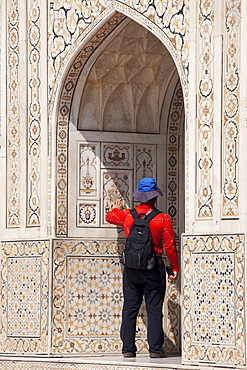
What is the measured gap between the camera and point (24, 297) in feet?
33.5

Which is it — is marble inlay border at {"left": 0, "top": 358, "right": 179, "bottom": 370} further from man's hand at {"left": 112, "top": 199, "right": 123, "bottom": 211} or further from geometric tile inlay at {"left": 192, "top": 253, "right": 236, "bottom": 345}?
man's hand at {"left": 112, "top": 199, "right": 123, "bottom": 211}

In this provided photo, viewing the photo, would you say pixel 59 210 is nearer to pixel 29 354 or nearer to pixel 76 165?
pixel 76 165

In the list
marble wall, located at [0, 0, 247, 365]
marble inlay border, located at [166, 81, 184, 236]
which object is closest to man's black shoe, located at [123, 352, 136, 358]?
marble wall, located at [0, 0, 247, 365]

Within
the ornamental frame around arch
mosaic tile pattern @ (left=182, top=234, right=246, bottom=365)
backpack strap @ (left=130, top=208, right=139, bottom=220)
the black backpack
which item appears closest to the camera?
mosaic tile pattern @ (left=182, top=234, right=246, bottom=365)

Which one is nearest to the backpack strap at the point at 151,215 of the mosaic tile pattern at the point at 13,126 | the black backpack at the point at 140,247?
the black backpack at the point at 140,247

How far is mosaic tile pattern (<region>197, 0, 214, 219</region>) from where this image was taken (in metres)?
8.89

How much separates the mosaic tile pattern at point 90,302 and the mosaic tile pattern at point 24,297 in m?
0.12

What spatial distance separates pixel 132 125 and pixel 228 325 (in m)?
2.73

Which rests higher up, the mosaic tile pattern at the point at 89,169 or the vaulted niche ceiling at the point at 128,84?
the vaulted niche ceiling at the point at 128,84

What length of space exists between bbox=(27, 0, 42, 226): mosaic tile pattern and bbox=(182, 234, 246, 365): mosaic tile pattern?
1.91 meters

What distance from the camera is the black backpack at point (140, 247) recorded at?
945cm

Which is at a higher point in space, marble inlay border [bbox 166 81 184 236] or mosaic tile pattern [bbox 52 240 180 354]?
marble inlay border [bbox 166 81 184 236]

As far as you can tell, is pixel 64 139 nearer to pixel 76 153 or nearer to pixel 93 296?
pixel 76 153

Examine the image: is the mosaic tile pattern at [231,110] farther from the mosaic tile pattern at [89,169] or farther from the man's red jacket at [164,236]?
the mosaic tile pattern at [89,169]
